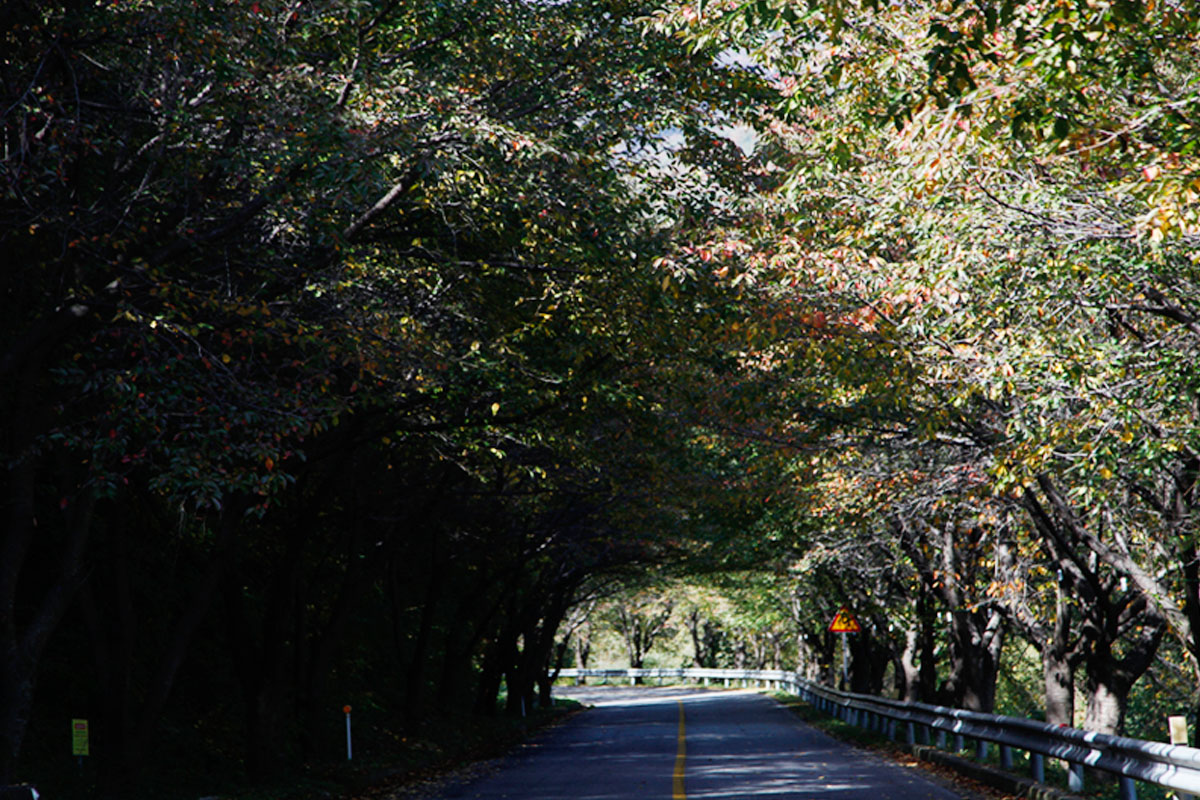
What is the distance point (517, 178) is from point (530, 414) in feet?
13.4

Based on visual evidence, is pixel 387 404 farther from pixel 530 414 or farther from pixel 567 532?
pixel 567 532

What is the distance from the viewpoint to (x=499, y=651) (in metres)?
35.4

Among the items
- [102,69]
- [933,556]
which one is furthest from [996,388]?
[933,556]

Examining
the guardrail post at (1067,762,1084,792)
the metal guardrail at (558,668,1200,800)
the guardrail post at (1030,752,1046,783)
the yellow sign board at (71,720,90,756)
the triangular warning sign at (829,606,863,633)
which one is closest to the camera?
the metal guardrail at (558,668,1200,800)

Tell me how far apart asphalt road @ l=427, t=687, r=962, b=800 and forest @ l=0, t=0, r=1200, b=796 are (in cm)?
345

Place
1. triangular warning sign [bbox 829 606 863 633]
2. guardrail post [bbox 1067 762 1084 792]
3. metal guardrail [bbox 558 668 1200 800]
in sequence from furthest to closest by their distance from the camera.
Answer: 1. triangular warning sign [bbox 829 606 863 633]
2. guardrail post [bbox 1067 762 1084 792]
3. metal guardrail [bbox 558 668 1200 800]

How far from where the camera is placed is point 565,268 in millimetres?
12562

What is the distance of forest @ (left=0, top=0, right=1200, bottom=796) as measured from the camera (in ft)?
31.3

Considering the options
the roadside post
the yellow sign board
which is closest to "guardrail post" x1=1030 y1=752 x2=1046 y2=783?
the roadside post

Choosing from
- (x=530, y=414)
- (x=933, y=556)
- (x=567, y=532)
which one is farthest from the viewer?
(x=567, y=532)

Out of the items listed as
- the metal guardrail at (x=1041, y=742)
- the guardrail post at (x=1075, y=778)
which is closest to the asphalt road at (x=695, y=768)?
the metal guardrail at (x=1041, y=742)

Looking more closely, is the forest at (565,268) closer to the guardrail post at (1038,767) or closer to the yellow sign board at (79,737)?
the yellow sign board at (79,737)

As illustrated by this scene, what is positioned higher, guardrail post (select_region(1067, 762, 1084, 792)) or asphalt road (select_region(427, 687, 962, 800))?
guardrail post (select_region(1067, 762, 1084, 792))

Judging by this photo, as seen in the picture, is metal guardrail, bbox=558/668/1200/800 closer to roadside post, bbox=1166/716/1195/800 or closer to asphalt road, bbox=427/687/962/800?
roadside post, bbox=1166/716/1195/800
